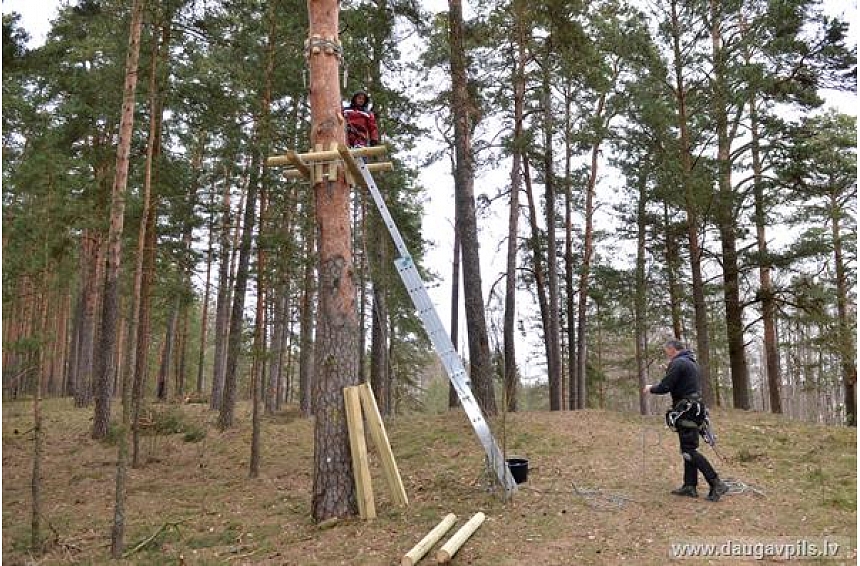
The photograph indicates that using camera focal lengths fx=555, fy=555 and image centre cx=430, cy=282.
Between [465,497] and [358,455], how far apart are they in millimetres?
1494

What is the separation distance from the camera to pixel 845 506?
6000mm

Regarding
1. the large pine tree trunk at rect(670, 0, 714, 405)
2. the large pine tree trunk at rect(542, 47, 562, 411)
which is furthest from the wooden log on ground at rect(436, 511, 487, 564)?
the large pine tree trunk at rect(542, 47, 562, 411)

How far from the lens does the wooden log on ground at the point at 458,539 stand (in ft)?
15.7

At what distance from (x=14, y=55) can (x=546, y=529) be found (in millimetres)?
12994

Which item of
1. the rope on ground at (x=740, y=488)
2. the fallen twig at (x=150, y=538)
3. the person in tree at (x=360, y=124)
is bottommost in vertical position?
the fallen twig at (x=150, y=538)

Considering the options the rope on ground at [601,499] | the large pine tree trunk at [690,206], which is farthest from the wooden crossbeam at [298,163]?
the large pine tree trunk at [690,206]

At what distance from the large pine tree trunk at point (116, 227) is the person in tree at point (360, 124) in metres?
3.31

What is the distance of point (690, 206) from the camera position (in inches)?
509

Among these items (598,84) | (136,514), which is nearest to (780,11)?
(598,84)

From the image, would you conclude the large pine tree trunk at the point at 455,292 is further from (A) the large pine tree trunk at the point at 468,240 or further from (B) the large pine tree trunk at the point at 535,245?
(A) the large pine tree trunk at the point at 468,240

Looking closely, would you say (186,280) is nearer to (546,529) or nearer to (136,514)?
(136,514)

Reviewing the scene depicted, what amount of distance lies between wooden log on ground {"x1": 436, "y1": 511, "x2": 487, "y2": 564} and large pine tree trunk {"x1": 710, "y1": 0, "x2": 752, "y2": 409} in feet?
37.0

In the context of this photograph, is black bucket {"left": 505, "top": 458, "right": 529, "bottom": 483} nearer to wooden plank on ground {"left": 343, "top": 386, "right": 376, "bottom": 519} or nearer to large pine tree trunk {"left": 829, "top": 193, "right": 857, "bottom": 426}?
wooden plank on ground {"left": 343, "top": 386, "right": 376, "bottom": 519}

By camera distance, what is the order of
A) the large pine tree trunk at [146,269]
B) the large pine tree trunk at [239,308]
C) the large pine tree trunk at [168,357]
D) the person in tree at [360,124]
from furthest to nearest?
the large pine tree trunk at [168,357] → the large pine tree trunk at [239,308] → the large pine tree trunk at [146,269] → the person in tree at [360,124]
